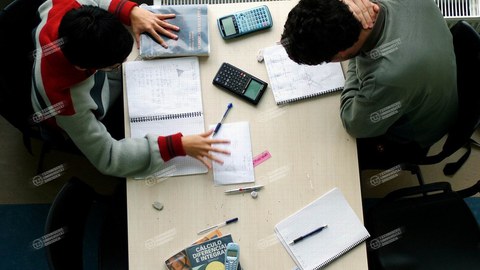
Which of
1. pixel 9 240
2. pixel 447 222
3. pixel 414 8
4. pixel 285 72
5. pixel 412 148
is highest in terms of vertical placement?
pixel 414 8

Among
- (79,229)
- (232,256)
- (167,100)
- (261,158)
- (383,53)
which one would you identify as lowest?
(79,229)

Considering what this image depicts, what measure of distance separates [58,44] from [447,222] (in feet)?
4.68

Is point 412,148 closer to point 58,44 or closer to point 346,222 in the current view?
point 346,222

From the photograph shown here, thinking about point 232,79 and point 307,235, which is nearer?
point 307,235

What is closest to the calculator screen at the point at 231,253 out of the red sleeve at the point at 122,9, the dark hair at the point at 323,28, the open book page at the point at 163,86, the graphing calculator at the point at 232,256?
the graphing calculator at the point at 232,256

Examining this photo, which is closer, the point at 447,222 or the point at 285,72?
the point at 285,72

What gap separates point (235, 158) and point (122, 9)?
0.64 meters

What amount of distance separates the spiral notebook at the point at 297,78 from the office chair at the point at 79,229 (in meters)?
0.70

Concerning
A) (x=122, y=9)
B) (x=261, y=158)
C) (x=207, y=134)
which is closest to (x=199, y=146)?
(x=207, y=134)

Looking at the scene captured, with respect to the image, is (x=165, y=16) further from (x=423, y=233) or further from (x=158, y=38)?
(x=423, y=233)

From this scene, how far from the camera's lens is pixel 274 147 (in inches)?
64.7

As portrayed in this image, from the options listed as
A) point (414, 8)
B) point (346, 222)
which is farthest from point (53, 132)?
point (414, 8)

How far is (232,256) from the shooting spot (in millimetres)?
1532

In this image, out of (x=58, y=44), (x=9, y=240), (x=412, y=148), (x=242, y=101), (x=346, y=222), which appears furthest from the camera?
(x=9, y=240)
